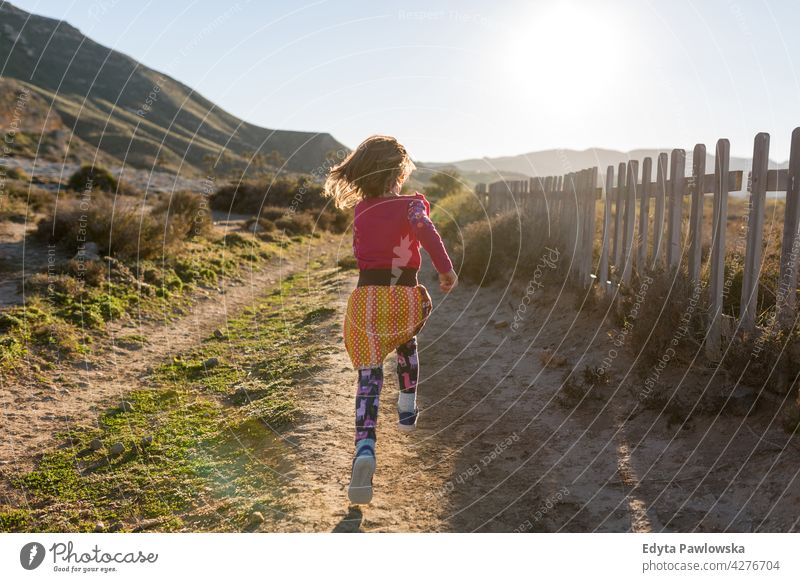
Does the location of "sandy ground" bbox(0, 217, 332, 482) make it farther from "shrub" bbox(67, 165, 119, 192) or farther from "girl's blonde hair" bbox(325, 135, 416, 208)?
"shrub" bbox(67, 165, 119, 192)

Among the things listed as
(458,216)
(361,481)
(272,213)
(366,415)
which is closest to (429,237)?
(366,415)

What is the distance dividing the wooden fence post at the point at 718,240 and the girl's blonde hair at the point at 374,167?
10.1 feet

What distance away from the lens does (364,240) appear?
3934mm

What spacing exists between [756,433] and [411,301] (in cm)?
250

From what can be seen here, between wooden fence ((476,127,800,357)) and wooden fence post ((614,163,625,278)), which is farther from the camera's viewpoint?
wooden fence post ((614,163,625,278))

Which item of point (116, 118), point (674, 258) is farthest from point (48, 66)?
point (674, 258)

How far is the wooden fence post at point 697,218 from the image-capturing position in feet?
19.1

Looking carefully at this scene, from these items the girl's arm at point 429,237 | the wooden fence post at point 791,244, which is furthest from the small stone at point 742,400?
the girl's arm at point 429,237

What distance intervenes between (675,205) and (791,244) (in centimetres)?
174

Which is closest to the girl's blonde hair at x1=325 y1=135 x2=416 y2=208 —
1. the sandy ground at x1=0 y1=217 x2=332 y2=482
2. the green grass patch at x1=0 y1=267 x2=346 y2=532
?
the green grass patch at x1=0 y1=267 x2=346 y2=532

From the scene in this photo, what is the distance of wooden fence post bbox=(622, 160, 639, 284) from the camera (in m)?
A: 7.26

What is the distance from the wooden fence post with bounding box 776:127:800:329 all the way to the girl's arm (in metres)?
2.82

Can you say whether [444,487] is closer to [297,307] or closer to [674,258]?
[674,258]

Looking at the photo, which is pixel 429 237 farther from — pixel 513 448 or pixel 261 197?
pixel 261 197
